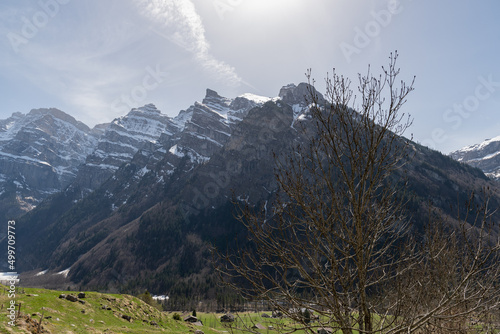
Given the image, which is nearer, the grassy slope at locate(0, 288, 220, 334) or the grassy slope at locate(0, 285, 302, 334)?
the grassy slope at locate(0, 285, 302, 334)

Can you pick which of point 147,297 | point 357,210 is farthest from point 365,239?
point 147,297

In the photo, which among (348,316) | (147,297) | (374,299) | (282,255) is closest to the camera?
(348,316)

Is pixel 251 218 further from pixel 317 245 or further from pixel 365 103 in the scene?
pixel 365 103

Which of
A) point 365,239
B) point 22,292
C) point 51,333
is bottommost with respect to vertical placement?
point 22,292

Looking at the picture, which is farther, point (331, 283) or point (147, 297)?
point (147, 297)

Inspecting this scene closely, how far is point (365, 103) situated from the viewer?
279 inches

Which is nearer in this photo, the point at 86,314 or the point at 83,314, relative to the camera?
the point at 83,314

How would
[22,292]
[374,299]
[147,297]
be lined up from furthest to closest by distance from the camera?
[147,297], [22,292], [374,299]

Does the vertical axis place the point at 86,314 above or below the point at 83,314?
below

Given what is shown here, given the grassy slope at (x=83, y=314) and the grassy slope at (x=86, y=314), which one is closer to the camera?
the grassy slope at (x=83, y=314)

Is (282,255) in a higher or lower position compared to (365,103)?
lower

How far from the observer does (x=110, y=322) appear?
2789 cm

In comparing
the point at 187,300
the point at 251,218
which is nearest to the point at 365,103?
the point at 251,218

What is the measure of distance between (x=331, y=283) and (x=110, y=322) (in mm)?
30180
